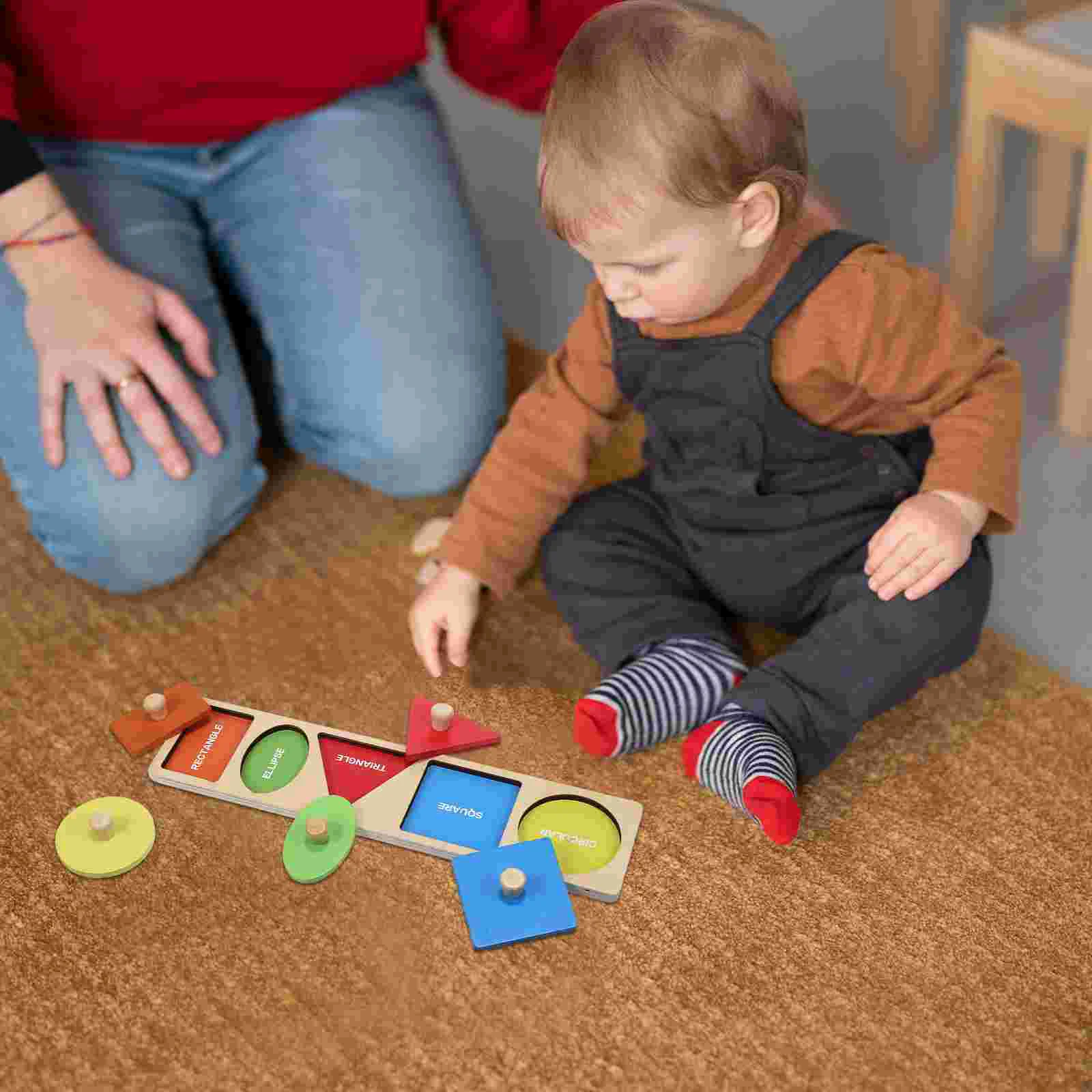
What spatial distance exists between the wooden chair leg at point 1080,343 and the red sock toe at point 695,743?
593mm

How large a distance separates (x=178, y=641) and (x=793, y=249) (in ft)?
2.04

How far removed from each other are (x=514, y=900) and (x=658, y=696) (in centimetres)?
20

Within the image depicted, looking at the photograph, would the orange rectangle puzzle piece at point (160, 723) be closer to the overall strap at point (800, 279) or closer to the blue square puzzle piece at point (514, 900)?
the blue square puzzle piece at point (514, 900)

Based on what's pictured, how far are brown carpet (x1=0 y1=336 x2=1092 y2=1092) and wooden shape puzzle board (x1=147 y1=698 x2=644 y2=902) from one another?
0.01 meters

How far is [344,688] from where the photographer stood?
104 centimetres

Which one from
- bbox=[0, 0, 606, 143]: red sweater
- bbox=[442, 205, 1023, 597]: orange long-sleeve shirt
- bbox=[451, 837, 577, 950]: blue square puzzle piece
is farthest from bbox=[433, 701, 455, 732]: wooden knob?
bbox=[0, 0, 606, 143]: red sweater

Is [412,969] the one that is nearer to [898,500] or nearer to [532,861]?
[532,861]

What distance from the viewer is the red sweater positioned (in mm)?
1122

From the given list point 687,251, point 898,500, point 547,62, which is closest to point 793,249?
point 687,251

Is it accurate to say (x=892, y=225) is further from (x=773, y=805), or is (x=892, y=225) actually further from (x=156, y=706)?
(x=156, y=706)

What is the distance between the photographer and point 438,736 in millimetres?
976

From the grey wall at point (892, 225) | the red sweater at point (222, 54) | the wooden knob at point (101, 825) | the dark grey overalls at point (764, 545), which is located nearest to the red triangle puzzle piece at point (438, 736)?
the dark grey overalls at point (764, 545)

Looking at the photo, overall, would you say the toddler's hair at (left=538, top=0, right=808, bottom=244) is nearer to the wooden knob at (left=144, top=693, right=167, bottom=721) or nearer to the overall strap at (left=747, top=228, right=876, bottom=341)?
the overall strap at (left=747, top=228, right=876, bottom=341)

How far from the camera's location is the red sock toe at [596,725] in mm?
939
